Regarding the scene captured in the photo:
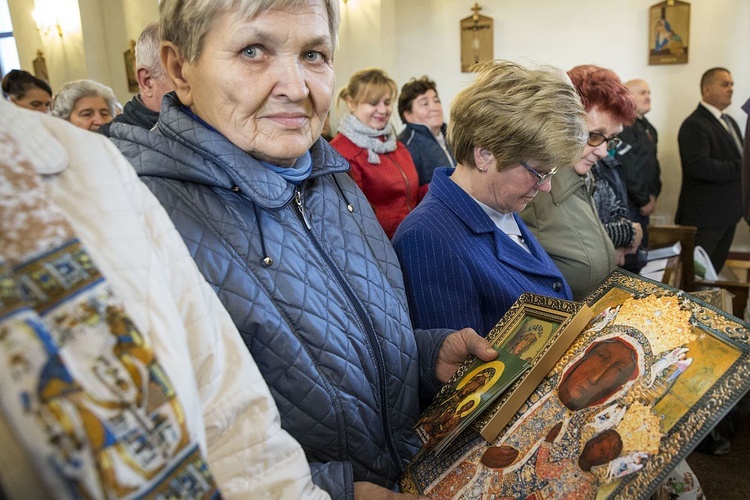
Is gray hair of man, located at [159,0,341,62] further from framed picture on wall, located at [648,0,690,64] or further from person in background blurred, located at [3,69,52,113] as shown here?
framed picture on wall, located at [648,0,690,64]

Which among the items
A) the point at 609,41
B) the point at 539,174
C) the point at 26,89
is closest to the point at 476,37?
the point at 609,41

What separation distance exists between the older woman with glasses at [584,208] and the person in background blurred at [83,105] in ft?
8.95

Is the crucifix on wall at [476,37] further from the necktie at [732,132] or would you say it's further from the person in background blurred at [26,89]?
the person in background blurred at [26,89]

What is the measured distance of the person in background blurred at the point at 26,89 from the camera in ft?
14.2

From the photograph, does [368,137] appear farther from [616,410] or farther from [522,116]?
[616,410]

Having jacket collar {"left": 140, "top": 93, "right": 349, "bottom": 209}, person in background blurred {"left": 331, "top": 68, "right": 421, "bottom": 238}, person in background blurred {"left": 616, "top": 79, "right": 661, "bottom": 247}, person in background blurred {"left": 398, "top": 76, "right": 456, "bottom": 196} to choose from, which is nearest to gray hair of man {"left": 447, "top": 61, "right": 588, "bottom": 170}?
jacket collar {"left": 140, "top": 93, "right": 349, "bottom": 209}

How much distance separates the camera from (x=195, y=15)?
1.21 m

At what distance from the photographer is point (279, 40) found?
1.25 metres

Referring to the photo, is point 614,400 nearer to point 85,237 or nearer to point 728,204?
point 85,237

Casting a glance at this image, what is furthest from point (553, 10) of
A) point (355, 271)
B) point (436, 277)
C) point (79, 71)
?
point (355, 271)

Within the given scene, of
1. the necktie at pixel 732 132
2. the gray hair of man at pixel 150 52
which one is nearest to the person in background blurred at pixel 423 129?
the gray hair of man at pixel 150 52

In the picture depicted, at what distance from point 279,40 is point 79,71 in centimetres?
490

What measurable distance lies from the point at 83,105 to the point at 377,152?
197cm

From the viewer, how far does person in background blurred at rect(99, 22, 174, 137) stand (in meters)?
2.94
